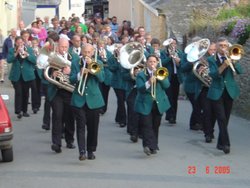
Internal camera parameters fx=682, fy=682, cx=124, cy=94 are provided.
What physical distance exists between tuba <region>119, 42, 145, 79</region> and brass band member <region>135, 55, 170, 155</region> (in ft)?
3.40

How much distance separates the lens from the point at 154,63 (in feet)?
33.9

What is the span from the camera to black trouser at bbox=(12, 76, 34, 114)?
1422cm

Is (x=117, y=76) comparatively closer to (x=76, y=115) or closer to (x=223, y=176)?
(x=76, y=115)

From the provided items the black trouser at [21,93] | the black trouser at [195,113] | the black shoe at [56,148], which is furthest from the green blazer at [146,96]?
the black trouser at [21,93]

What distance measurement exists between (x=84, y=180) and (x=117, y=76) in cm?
479

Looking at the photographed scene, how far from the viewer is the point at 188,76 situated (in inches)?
506

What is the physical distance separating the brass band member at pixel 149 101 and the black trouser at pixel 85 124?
78 cm

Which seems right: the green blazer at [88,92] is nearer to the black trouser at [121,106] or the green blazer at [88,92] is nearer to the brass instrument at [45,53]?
the brass instrument at [45,53]

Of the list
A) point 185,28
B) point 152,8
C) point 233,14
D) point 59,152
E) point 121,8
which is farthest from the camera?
point 121,8

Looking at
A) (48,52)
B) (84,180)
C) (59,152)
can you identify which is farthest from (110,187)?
(48,52)

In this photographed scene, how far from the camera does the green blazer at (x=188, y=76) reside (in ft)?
41.0

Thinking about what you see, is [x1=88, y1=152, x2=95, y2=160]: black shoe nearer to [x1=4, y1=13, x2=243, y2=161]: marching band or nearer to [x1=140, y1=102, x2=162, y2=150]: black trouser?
[x1=4, y1=13, x2=243, y2=161]: marching band

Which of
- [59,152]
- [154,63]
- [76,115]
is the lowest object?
[59,152]

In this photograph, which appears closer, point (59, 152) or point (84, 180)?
point (84, 180)
